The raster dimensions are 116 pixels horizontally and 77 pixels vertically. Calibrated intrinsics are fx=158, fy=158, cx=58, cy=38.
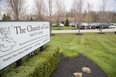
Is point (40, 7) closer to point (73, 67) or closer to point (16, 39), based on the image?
point (73, 67)

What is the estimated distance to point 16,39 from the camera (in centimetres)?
424

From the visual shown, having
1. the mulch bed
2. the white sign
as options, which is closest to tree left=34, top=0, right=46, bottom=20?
the mulch bed

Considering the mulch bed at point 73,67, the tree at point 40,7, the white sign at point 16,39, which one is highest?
the tree at point 40,7

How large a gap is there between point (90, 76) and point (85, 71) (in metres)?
0.51

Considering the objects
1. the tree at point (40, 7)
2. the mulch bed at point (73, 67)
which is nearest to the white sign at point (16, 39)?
the mulch bed at point (73, 67)

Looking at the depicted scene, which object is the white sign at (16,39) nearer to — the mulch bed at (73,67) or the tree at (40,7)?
the mulch bed at (73,67)

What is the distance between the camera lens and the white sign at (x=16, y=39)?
3.66 meters

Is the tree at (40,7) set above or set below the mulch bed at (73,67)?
above

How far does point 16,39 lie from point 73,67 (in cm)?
408

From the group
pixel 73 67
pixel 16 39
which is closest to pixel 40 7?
pixel 73 67

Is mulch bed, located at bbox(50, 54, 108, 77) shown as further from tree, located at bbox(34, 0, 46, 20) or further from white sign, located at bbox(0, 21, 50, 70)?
tree, located at bbox(34, 0, 46, 20)

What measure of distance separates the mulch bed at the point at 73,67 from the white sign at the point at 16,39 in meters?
1.86

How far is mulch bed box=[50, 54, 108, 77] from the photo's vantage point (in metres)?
6.84

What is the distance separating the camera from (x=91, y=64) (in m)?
8.20
